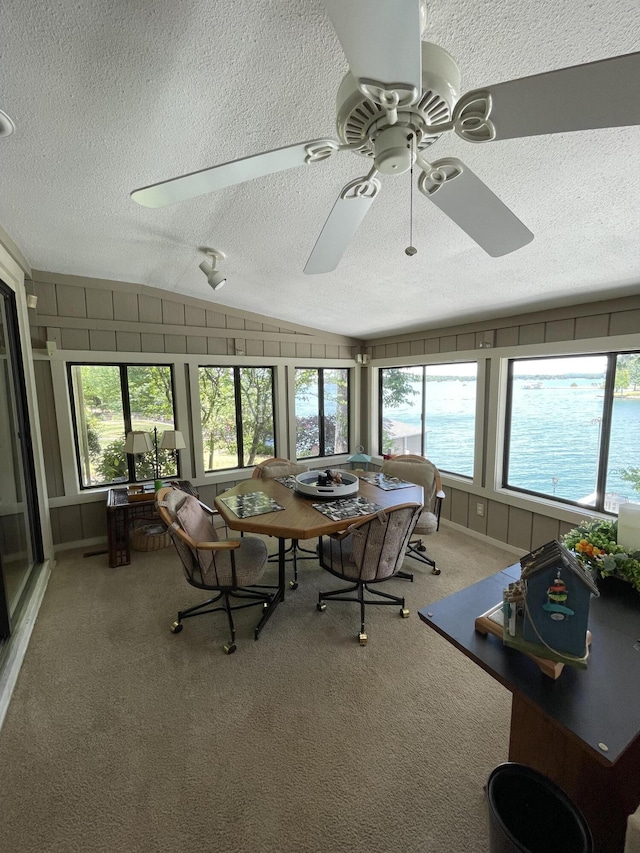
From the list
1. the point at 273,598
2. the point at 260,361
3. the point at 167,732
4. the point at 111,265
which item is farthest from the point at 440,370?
the point at 167,732

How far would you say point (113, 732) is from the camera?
175cm

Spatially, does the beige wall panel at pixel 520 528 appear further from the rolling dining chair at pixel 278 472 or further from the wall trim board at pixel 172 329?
the wall trim board at pixel 172 329

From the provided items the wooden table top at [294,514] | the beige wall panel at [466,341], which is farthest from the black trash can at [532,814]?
the beige wall panel at [466,341]

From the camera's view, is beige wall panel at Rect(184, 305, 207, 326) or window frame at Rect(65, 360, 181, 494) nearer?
window frame at Rect(65, 360, 181, 494)

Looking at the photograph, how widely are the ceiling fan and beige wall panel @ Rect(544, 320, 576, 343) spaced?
217cm

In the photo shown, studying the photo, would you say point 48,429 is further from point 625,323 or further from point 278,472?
point 625,323

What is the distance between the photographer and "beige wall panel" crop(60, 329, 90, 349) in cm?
355

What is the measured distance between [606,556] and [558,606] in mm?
680

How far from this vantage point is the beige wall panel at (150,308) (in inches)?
153

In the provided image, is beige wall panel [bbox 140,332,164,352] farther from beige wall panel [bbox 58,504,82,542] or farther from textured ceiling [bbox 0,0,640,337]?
beige wall panel [bbox 58,504,82,542]

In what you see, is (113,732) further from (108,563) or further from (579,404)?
(579,404)

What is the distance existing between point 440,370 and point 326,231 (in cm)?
330

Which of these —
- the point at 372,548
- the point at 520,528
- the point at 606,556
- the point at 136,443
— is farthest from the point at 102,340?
the point at 520,528

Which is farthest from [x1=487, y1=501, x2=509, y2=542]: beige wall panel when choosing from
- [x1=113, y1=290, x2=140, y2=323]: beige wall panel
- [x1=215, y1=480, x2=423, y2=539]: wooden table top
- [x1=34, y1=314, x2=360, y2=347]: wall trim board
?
[x1=113, y1=290, x2=140, y2=323]: beige wall panel
